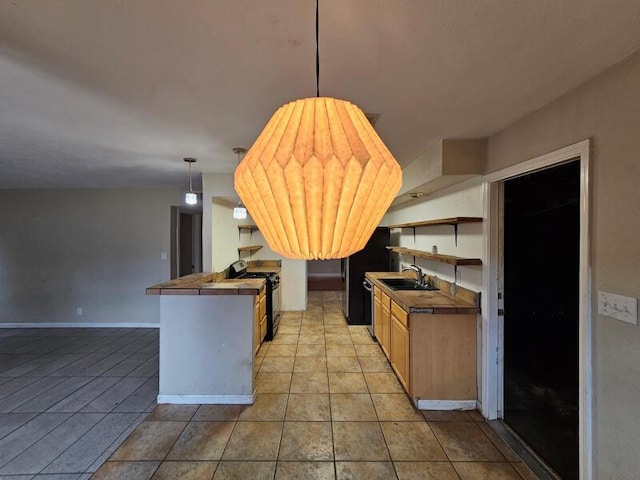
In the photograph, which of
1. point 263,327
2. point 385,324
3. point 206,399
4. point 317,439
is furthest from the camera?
point 263,327

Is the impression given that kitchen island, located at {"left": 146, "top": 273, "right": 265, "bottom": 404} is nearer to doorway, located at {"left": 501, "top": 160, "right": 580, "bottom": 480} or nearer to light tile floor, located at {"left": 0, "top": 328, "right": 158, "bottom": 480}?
light tile floor, located at {"left": 0, "top": 328, "right": 158, "bottom": 480}

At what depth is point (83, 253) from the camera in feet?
15.7

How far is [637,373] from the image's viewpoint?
4.06 ft

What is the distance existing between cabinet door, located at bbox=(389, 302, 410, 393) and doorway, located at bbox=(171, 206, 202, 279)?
3778mm

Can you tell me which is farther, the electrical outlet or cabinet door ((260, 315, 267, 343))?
cabinet door ((260, 315, 267, 343))

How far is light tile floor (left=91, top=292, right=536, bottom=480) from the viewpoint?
71.6 inches

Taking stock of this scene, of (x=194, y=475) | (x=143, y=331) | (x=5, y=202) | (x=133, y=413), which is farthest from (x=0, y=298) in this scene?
(x=194, y=475)

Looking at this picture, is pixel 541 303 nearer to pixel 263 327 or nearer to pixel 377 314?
pixel 377 314

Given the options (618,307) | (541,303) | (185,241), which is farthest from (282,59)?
(185,241)

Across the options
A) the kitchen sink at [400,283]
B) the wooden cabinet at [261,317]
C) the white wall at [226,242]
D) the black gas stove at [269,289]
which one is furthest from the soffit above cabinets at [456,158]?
the black gas stove at [269,289]

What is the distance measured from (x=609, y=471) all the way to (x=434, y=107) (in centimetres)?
203

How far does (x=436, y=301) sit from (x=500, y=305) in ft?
1.60

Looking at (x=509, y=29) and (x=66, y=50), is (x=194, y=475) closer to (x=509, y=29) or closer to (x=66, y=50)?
(x=66, y=50)

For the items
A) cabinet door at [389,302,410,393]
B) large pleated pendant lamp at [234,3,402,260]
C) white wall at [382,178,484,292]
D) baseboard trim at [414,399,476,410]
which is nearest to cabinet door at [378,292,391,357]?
cabinet door at [389,302,410,393]
